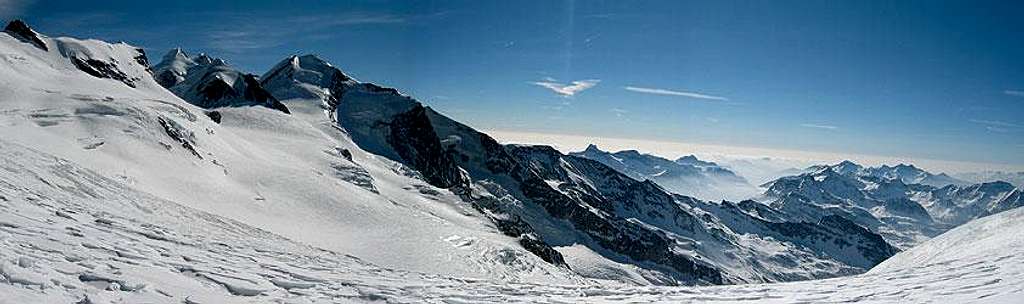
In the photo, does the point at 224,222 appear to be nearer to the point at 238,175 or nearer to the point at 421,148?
A: the point at 238,175

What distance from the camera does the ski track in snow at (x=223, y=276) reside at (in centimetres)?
902

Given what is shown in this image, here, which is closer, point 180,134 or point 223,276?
point 223,276

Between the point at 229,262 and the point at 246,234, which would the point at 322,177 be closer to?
the point at 246,234

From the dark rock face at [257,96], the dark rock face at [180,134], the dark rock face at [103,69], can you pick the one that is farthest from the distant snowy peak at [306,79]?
the dark rock face at [180,134]

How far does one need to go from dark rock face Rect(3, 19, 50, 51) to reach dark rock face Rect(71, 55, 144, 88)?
4718 millimetres

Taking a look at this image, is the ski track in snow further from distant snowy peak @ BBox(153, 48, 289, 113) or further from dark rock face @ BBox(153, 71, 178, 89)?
dark rock face @ BBox(153, 71, 178, 89)

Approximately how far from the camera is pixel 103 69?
100625 mm

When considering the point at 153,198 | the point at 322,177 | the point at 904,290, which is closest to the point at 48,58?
the point at 322,177

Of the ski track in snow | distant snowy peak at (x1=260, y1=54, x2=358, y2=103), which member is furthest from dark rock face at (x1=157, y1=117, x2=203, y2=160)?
distant snowy peak at (x1=260, y1=54, x2=358, y2=103)

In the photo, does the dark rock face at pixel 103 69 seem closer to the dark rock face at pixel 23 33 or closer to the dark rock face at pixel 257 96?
→ the dark rock face at pixel 23 33

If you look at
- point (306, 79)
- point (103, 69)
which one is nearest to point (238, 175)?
point (103, 69)

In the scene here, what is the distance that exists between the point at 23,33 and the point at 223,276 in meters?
108

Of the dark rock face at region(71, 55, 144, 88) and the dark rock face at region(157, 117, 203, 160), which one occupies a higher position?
the dark rock face at region(71, 55, 144, 88)

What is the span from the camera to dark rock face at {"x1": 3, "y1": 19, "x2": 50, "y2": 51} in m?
88.1
